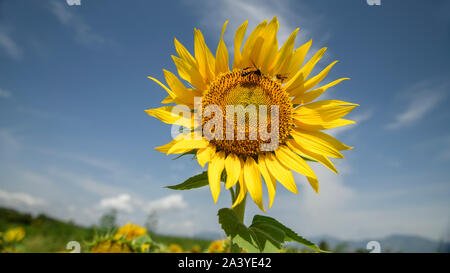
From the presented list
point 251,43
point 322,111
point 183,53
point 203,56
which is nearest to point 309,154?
point 322,111

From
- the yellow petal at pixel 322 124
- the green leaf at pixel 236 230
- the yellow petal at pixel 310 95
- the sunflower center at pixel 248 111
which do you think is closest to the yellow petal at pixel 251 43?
the sunflower center at pixel 248 111

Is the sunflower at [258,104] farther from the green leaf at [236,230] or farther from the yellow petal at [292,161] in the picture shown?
the green leaf at [236,230]

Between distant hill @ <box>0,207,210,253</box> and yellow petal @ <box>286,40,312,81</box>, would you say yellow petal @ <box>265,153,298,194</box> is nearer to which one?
yellow petal @ <box>286,40,312,81</box>

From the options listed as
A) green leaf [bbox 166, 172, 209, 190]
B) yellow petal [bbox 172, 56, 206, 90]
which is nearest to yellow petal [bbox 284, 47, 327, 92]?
yellow petal [bbox 172, 56, 206, 90]

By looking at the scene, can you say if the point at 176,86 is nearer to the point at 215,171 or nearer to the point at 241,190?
the point at 215,171

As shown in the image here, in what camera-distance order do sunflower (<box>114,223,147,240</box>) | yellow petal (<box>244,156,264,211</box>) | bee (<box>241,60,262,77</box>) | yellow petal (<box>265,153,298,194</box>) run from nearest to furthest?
yellow petal (<box>244,156,264,211</box>) → yellow petal (<box>265,153,298,194</box>) → bee (<box>241,60,262,77</box>) → sunflower (<box>114,223,147,240</box>)
